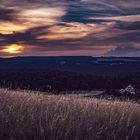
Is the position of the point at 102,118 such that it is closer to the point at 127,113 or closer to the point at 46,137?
the point at 127,113

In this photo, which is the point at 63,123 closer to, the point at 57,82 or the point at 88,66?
the point at 57,82

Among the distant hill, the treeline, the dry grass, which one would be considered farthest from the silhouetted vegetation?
the distant hill

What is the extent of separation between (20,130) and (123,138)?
1.58 m

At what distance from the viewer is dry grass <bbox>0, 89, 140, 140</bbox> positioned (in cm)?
584

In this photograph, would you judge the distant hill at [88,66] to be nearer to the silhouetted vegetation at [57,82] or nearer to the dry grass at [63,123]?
the silhouetted vegetation at [57,82]

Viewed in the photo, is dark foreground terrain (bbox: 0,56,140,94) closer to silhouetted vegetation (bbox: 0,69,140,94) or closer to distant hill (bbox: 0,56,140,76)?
silhouetted vegetation (bbox: 0,69,140,94)

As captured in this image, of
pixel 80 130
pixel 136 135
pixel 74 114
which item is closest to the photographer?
pixel 80 130

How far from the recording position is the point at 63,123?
6160mm

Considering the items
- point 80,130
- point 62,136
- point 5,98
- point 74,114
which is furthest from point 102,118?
point 5,98

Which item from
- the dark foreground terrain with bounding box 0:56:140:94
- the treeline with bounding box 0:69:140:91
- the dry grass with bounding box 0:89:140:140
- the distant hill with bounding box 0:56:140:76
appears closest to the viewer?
the dry grass with bounding box 0:89:140:140

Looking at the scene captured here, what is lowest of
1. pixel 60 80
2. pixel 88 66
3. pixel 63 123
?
pixel 88 66

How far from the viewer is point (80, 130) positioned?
6184 mm

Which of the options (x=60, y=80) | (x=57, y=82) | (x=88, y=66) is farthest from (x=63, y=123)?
(x=88, y=66)

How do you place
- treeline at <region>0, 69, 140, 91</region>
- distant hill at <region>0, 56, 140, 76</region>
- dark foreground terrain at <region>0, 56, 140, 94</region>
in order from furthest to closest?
1. distant hill at <region>0, 56, 140, 76</region>
2. treeline at <region>0, 69, 140, 91</region>
3. dark foreground terrain at <region>0, 56, 140, 94</region>
